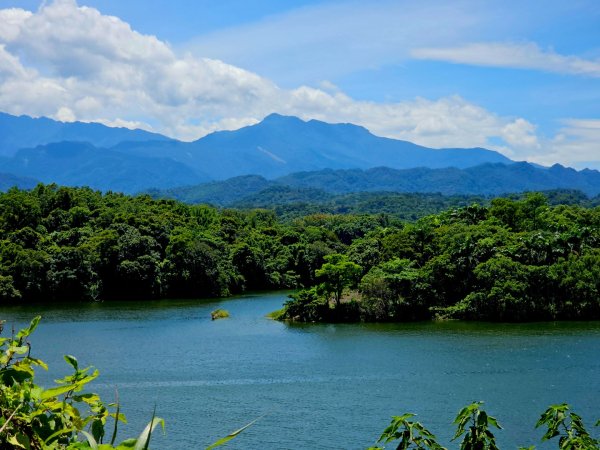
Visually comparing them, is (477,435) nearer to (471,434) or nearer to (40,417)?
(471,434)

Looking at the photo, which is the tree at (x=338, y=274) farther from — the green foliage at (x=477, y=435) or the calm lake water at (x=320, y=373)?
the green foliage at (x=477, y=435)

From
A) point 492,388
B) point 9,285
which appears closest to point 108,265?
point 9,285

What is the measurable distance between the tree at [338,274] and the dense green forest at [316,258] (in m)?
0.09

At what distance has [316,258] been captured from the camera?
6241 centimetres

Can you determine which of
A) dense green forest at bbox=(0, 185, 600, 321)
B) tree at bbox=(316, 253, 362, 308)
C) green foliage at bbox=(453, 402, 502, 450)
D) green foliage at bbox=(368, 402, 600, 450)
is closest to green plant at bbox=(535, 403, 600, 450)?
green foliage at bbox=(368, 402, 600, 450)

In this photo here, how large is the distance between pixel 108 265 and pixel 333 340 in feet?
84.3

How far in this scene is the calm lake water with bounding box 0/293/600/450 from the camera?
20.2 meters

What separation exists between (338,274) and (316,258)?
80.9 feet

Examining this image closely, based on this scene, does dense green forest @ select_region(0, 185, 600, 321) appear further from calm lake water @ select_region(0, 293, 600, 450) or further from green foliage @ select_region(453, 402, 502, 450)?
green foliage @ select_region(453, 402, 502, 450)

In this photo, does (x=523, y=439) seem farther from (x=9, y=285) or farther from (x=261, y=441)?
(x=9, y=285)

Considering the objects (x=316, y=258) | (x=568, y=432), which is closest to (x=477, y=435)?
(x=568, y=432)

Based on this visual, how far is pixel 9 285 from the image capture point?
4934cm

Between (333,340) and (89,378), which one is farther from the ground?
(89,378)

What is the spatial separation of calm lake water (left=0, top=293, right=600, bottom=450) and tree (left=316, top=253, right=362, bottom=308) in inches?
103
